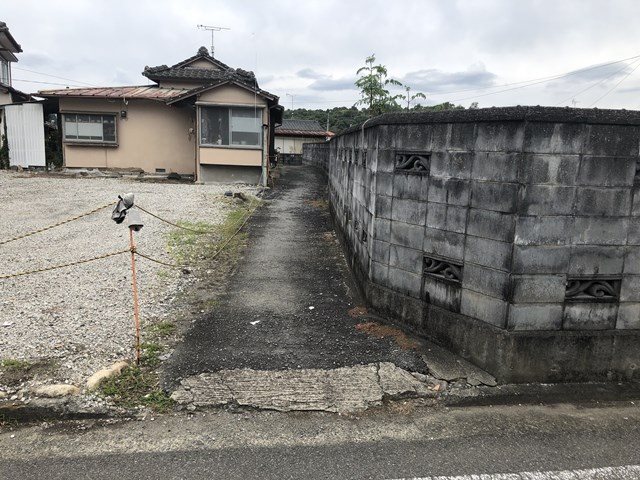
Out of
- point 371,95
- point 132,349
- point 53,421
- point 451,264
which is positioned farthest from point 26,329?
point 371,95

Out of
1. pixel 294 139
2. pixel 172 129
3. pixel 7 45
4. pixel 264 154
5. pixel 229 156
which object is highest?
pixel 7 45

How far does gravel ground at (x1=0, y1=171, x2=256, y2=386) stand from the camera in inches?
193

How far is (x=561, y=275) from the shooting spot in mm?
4402

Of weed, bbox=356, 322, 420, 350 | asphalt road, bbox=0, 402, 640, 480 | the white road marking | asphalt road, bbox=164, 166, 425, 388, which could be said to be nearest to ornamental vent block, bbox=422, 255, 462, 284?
weed, bbox=356, 322, 420, 350

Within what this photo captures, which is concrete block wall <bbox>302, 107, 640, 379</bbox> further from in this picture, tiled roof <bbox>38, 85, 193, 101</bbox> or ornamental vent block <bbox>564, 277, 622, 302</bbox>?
tiled roof <bbox>38, 85, 193, 101</bbox>

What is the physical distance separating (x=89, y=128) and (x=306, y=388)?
20683 mm

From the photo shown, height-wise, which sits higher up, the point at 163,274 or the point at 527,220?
the point at 527,220

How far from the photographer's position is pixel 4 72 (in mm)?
29984

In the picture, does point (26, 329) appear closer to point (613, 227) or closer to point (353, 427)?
point (353, 427)

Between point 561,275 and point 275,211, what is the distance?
35.1 feet

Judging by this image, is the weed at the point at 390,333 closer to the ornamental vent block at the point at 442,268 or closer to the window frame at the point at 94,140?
the ornamental vent block at the point at 442,268

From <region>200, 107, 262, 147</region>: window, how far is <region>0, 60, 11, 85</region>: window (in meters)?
19.2

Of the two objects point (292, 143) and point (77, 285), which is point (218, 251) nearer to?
point (77, 285)

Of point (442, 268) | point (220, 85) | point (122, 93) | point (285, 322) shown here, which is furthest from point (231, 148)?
point (442, 268)
